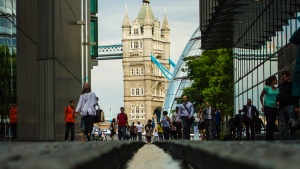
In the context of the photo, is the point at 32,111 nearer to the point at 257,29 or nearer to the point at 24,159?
the point at 257,29

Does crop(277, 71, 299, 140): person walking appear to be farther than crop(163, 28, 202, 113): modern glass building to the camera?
No

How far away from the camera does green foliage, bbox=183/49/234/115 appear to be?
64.8 m

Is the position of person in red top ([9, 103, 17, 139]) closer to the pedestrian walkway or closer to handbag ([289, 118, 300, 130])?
the pedestrian walkway

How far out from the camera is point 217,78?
65.6 meters

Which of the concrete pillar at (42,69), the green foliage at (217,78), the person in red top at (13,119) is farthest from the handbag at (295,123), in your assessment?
the green foliage at (217,78)

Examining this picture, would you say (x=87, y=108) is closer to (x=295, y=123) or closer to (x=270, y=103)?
(x=270, y=103)

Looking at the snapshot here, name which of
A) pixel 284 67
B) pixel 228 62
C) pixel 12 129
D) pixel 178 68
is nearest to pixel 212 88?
pixel 228 62

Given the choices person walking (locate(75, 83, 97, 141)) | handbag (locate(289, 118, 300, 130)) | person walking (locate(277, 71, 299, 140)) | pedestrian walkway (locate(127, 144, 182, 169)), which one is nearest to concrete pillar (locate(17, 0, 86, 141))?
person walking (locate(75, 83, 97, 141))

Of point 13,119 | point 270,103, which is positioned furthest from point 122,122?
point 270,103

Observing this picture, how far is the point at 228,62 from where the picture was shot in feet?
212

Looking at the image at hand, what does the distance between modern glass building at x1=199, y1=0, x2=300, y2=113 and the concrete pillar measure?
635cm

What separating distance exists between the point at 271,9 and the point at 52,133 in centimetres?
944

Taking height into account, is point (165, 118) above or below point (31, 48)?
below

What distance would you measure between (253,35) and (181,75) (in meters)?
91.3
